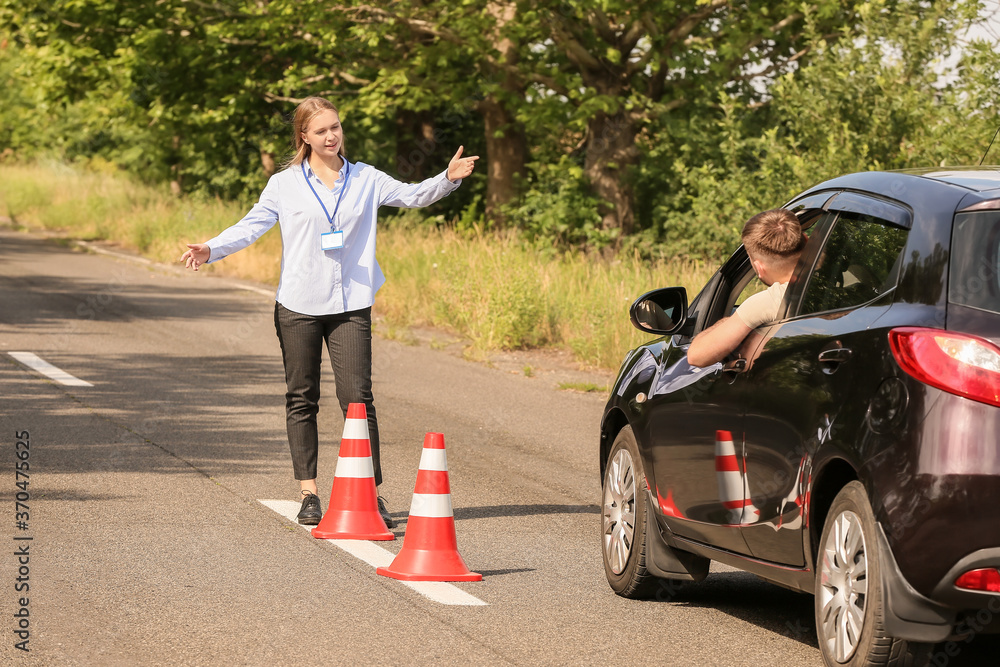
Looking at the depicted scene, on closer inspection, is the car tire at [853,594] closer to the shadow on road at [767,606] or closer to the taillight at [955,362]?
the taillight at [955,362]

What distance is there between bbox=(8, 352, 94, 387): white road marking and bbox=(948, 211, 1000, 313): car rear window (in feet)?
31.2

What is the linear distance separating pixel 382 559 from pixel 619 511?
3.85 ft

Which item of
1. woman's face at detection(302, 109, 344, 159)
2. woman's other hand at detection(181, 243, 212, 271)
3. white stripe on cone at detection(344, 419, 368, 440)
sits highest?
woman's face at detection(302, 109, 344, 159)

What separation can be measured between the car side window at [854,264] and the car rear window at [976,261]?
22 cm

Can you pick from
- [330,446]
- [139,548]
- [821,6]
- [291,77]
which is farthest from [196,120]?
[139,548]

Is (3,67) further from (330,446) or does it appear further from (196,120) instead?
(330,446)

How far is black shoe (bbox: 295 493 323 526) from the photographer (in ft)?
24.1

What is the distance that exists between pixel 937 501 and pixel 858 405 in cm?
44

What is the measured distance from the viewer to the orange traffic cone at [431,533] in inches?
244

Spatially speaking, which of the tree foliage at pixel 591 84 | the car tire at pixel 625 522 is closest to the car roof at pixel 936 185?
the car tire at pixel 625 522

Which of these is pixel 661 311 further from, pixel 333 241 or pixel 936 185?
pixel 333 241

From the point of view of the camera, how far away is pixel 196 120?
30.3m

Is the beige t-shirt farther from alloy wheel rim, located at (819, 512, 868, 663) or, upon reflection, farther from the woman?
the woman

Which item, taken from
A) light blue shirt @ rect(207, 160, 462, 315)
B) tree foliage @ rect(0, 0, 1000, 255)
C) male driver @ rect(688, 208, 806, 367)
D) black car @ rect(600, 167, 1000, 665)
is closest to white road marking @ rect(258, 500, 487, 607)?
black car @ rect(600, 167, 1000, 665)
